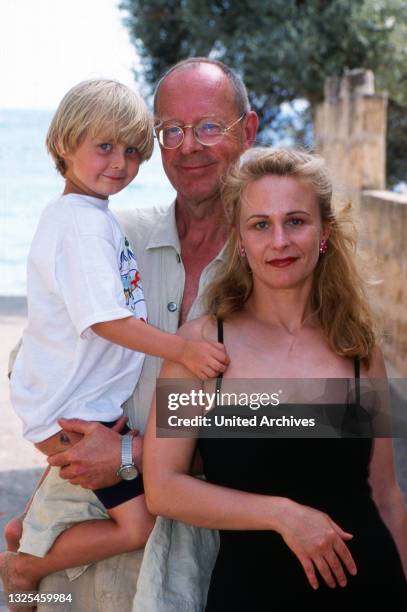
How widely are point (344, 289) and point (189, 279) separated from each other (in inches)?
26.1

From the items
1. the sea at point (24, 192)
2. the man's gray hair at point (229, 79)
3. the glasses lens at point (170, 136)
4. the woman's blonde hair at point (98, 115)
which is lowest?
the woman's blonde hair at point (98, 115)

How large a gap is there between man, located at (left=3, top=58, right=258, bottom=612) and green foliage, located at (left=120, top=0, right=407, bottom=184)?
1037 cm

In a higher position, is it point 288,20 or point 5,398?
point 288,20

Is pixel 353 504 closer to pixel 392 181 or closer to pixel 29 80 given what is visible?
pixel 392 181

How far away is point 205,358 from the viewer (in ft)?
8.89

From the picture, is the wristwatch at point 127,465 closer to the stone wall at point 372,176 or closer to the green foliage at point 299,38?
the stone wall at point 372,176

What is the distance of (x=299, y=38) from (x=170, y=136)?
35.1 ft

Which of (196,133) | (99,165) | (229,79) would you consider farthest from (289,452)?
(229,79)

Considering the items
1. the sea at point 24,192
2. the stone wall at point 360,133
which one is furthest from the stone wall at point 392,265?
the sea at point 24,192

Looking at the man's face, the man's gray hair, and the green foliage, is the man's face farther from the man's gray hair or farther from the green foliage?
the green foliage

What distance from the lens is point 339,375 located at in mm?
2850

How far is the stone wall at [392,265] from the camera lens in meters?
8.03

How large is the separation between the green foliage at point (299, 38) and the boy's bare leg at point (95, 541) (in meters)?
11.4

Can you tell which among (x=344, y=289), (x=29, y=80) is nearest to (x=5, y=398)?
(x=344, y=289)
